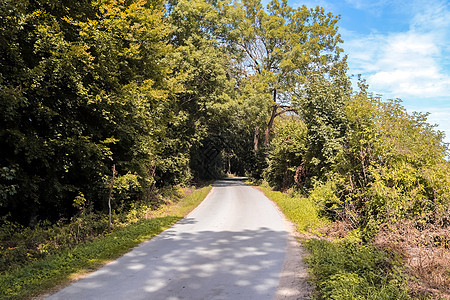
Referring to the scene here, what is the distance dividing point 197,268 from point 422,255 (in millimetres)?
5167

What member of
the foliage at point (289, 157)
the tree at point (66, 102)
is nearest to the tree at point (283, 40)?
the foliage at point (289, 157)

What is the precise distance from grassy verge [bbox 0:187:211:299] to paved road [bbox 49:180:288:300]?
0.40 meters

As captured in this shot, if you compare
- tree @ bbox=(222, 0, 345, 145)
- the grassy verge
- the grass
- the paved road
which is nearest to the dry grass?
the paved road

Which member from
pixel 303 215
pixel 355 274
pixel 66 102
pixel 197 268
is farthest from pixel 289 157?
pixel 355 274

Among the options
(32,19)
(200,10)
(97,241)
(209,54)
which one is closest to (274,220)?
(97,241)

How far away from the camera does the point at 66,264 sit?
6.84 meters

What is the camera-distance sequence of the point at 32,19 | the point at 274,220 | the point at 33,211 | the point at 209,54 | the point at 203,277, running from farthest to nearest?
the point at 209,54
the point at 274,220
the point at 33,211
the point at 32,19
the point at 203,277

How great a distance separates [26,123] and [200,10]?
2060cm

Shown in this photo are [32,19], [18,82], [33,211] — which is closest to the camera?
[18,82]

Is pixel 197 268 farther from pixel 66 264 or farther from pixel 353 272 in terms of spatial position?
pixel 353 272

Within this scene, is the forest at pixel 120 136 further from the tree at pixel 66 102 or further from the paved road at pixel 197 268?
the paved road at pixel 197 268

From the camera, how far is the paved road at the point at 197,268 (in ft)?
17.6

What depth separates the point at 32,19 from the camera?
31.1 feet

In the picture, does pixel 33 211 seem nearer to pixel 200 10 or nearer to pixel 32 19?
pixel 32 19
